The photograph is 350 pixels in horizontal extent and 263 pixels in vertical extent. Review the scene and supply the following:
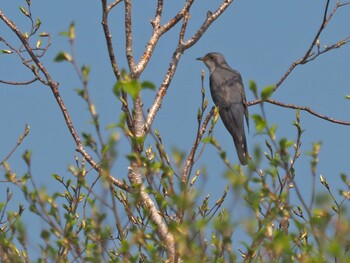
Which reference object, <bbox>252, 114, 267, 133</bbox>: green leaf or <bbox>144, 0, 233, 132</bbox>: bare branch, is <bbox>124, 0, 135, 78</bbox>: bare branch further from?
<bbox>252, 114, 267, 133</bbox>: green leaf

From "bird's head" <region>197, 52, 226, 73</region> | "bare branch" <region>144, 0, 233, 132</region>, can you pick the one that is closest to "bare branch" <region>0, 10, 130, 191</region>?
"bare branch" <region>144, 0, 233, 132</region>

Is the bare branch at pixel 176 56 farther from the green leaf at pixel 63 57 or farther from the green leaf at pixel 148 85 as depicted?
the green leaf at pixel 148 85

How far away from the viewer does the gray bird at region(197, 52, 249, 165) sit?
448 inches

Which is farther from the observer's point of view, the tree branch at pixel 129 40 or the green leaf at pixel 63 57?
the tree branch at pixel 129 40

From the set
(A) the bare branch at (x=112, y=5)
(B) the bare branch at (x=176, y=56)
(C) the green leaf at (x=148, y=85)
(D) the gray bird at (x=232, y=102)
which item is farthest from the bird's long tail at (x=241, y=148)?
(C) the green leaf at (x=148, y=85)

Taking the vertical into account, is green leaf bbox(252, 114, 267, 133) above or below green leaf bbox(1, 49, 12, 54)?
below

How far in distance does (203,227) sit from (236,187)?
30 centimetres

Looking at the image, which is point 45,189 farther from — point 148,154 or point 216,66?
point 216,66

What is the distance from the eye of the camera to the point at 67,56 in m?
4.13

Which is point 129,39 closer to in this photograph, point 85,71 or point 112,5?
point 112,5

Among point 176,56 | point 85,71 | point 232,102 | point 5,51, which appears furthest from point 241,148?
point 85,71

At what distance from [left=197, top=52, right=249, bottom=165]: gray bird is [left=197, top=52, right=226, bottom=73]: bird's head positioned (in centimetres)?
48

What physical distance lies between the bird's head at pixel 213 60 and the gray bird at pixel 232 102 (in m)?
0.48

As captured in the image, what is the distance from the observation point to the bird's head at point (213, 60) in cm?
1331
